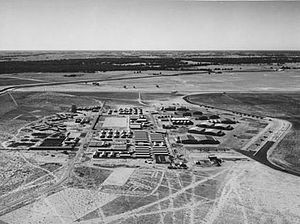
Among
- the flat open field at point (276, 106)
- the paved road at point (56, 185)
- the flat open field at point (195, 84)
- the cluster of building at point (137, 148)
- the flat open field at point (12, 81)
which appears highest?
the paved road at point (56, 185)

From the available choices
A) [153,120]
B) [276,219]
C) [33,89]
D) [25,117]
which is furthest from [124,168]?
[33,89]

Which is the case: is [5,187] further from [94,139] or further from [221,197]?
[221,197]

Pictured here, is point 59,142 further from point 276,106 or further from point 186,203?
point 276,106

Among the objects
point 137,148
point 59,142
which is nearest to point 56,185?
point 137,148

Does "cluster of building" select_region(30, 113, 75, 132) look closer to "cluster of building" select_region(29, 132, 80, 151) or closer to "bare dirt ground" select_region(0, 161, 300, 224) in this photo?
"cluster of building" select_region(29, 132, 80, 151)

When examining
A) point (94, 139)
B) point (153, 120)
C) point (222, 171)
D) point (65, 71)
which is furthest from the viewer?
point (65, 71)

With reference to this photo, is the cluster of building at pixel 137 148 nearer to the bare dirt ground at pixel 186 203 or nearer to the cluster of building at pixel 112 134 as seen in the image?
the cluster of building at pixel 112 134

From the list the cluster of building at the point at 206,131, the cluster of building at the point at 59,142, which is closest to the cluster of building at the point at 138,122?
the cluster of building at the point at 206,131
